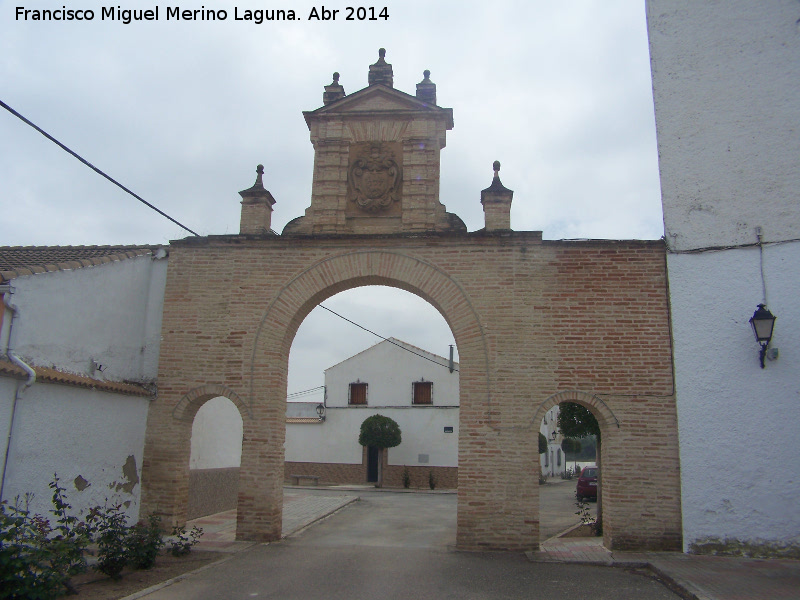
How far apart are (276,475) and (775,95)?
9237 mm

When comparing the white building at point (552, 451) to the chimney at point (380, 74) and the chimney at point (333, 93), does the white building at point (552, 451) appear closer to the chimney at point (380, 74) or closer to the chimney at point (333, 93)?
the chimney at point (380, 74)

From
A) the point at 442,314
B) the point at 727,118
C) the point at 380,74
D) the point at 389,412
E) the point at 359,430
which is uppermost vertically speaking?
the point at 380,74

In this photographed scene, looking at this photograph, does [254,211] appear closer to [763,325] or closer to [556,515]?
[763,325]

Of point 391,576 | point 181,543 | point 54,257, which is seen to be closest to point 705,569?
point 391,576

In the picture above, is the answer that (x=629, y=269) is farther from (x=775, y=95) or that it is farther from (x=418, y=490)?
(x=418, y=490)

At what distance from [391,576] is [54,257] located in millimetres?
6500

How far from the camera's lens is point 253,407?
366 inches

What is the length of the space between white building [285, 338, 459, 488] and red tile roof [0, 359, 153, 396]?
56.8 feet

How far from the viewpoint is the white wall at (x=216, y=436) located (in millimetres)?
11570

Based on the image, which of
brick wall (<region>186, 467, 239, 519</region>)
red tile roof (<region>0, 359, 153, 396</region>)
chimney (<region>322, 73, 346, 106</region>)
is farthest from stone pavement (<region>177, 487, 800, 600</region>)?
chimney (<region>322, 73, 346, 106</region>)

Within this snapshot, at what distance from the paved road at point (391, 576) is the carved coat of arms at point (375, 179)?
5.18 metres

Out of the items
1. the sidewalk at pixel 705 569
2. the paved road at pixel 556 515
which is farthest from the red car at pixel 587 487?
the sidewalk at pixel 705 569

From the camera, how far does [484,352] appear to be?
9102mm

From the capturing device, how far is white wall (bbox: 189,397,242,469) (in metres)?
11.6
